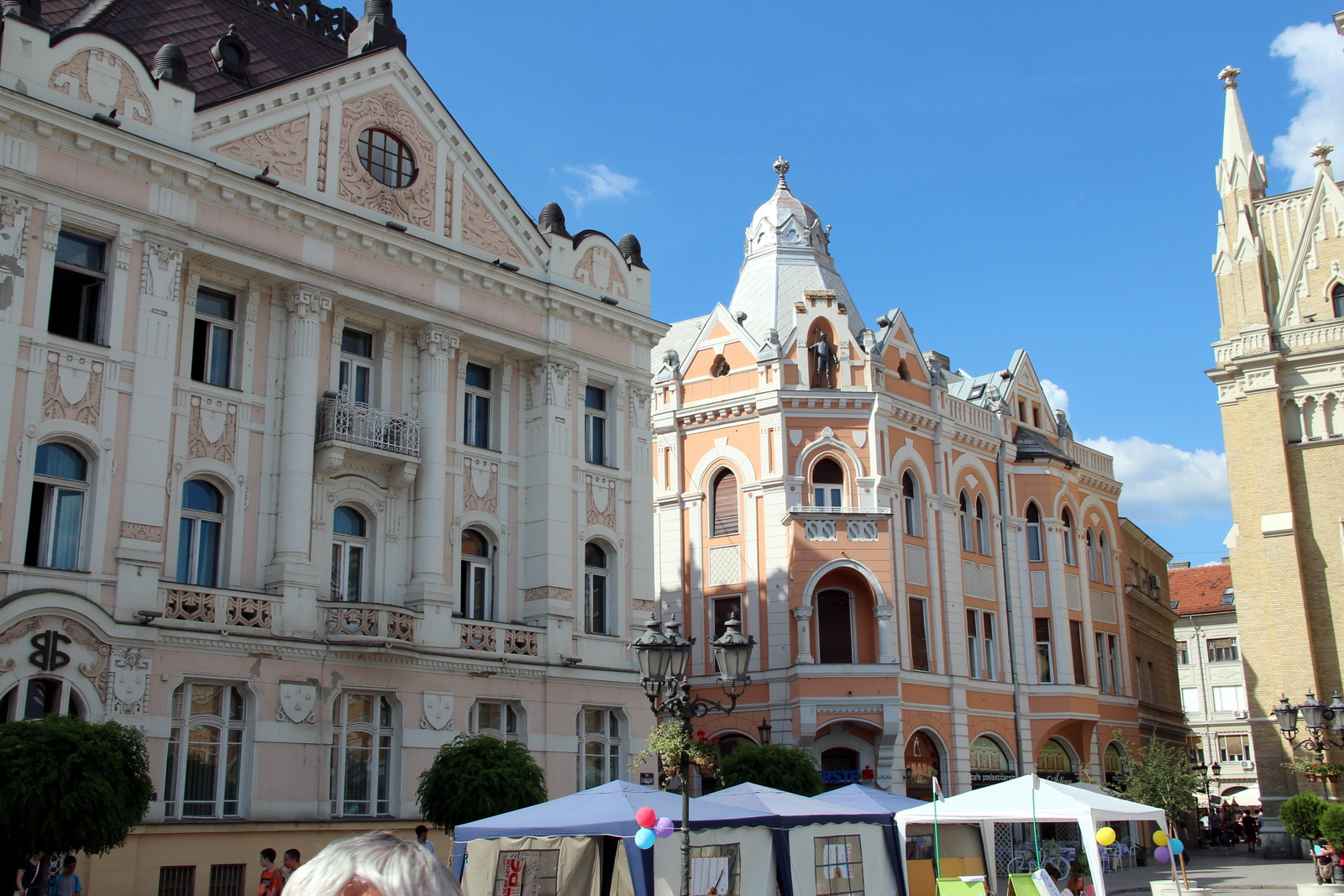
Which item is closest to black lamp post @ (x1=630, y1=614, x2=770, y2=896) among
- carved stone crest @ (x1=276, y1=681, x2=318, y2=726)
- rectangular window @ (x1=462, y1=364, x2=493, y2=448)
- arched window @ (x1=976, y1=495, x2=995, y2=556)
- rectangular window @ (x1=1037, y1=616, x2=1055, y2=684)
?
carved stone crest @ (x1=276, y1=681, x2=318, y2=726)

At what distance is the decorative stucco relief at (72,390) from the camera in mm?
20578

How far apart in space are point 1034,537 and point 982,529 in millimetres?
2973

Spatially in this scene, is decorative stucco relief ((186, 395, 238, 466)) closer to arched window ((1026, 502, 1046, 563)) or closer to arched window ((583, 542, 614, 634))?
arched window ((583, 542, 614, 634))

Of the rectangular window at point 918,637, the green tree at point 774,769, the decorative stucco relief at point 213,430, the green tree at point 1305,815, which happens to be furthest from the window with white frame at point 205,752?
the green tree at point 1305,815

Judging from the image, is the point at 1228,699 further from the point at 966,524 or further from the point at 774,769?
the point at 774,769

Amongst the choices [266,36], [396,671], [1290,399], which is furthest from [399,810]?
[1290,399]

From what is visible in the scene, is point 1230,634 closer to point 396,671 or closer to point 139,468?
point 396,671

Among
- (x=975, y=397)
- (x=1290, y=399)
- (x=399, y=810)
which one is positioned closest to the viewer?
(x=399, y=810)

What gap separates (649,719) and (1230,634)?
5780cm

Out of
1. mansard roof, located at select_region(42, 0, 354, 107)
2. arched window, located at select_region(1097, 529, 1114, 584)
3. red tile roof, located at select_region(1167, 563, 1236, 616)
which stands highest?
mansard roof, located at select_region(42, 0, 354, 107)

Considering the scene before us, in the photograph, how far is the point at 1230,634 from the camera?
75.6m

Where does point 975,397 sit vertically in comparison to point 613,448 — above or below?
above

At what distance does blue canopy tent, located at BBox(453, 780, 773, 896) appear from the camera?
1480 cm

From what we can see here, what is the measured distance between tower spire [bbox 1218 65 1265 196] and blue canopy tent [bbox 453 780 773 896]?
1508 inches
